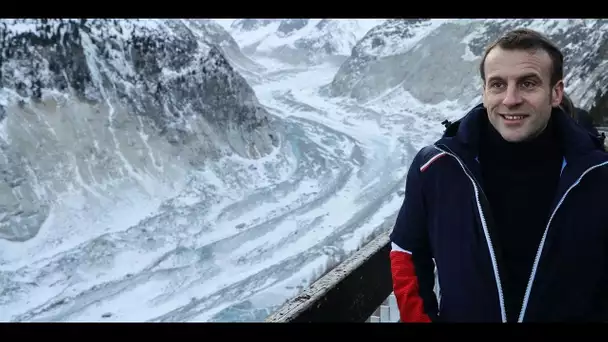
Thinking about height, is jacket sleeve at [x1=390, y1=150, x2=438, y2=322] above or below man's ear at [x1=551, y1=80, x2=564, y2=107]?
below

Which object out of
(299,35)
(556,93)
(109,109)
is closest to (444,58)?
(299,35)

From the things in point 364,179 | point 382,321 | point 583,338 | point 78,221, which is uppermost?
point 78,221

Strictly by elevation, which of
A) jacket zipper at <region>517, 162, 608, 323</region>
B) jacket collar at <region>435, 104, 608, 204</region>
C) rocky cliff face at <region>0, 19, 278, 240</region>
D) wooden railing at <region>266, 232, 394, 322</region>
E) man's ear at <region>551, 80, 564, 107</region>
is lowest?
wooden railing at <region>266, 232, 394, 322</region>

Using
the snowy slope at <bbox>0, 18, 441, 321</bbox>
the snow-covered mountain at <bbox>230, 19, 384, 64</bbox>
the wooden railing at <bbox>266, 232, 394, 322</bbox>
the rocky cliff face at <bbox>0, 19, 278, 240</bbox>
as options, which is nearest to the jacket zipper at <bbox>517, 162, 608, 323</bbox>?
the wooden railing at <bbox>266, 232, 394, 322</bbox>

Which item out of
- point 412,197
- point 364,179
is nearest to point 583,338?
point 412,197

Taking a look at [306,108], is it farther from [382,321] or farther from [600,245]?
[600,245]

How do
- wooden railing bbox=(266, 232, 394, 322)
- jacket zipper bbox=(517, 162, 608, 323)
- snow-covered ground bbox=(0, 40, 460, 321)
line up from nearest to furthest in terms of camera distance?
1. jacket zipper bbox=(517, 162, 608, 323)
2. wooden railing bbox=(266, 232, 394, 322)
3. snow-covered ground bbox=(0, 40, 460, 321)

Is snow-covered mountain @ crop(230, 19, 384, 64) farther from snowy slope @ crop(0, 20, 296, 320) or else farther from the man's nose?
the man's nose

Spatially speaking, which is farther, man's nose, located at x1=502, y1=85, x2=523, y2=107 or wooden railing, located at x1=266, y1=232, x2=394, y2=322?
wooden railing, located at x1=266, y1=232, x2=394, y2=322
